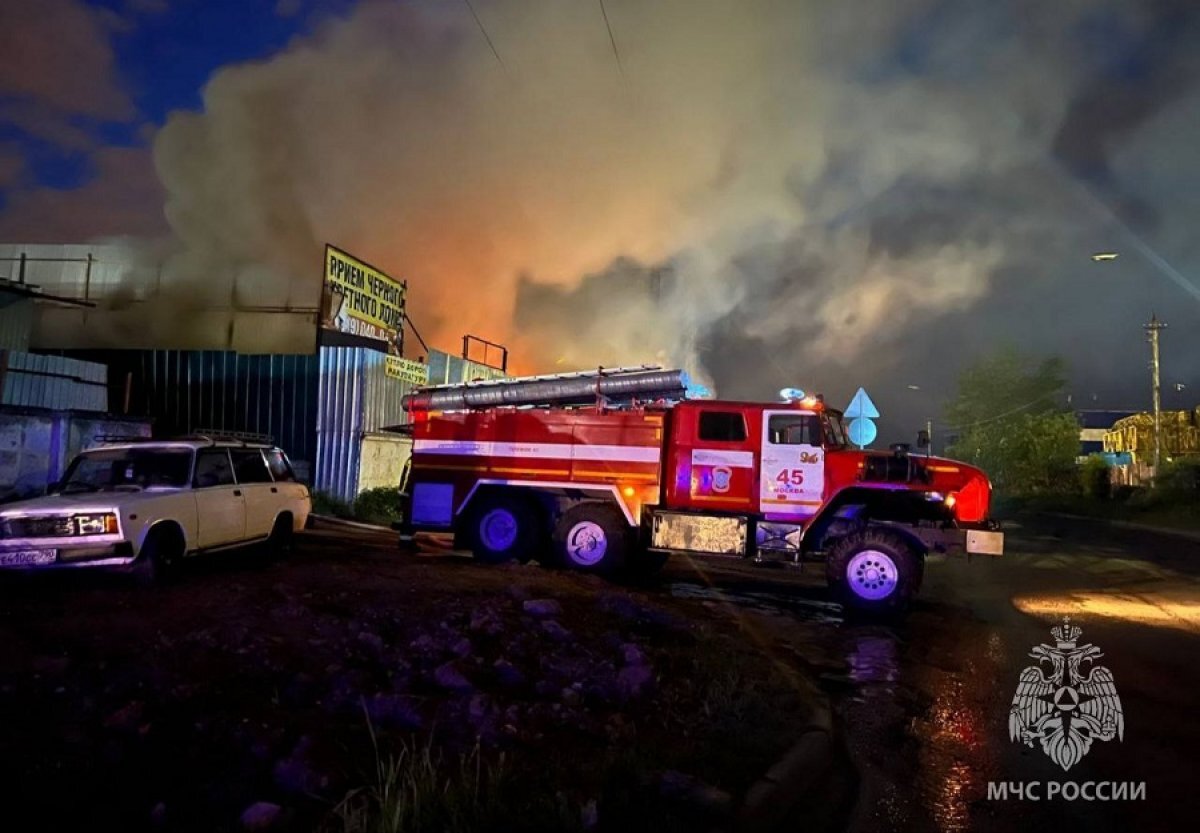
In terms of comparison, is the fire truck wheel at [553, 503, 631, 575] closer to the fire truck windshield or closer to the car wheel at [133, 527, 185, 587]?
the fire truck windshield

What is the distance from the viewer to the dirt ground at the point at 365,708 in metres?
3.50

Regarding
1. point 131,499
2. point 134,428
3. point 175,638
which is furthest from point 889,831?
point 134,428

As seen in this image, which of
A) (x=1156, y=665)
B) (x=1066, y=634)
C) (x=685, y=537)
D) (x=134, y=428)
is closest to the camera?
(x=1156, y=665)

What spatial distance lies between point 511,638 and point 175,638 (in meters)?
2.26

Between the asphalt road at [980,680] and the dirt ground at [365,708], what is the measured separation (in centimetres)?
61

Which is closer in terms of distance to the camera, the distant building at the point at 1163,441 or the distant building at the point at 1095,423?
the distant building at the point at 1163,441

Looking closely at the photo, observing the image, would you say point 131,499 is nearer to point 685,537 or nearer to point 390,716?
point 390,716

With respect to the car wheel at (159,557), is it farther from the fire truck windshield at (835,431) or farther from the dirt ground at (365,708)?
the fire truck windshield at (835,431)

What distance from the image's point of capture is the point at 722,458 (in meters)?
10.9

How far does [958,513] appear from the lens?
10008mm

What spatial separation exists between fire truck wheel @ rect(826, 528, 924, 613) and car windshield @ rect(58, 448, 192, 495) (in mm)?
7173

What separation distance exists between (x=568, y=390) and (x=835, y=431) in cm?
367

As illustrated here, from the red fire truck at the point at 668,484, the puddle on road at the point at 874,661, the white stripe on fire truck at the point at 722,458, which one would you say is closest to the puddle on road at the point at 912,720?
the puddle on road at the point at 874,661

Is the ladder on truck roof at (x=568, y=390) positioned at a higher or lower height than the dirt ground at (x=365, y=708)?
higher
